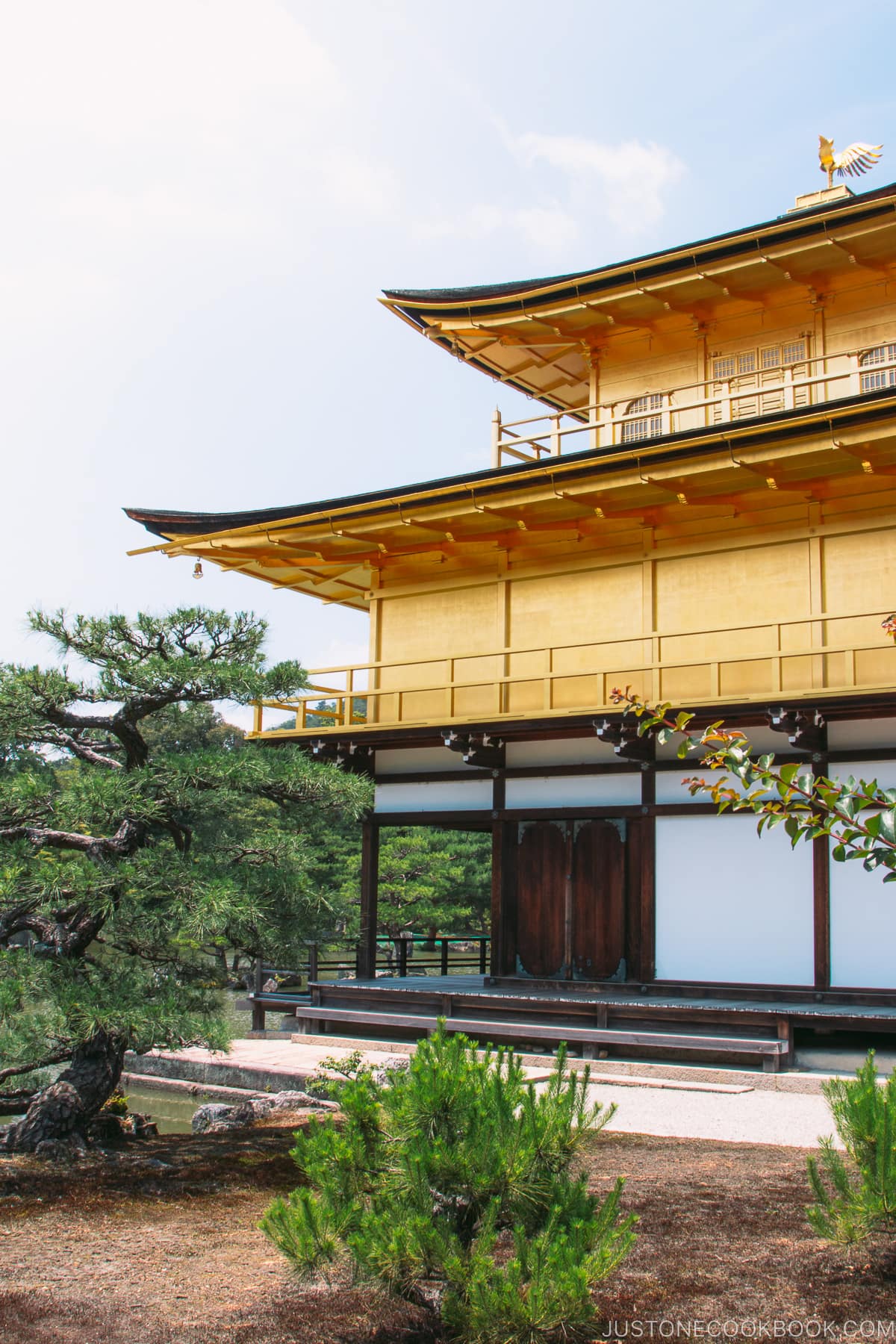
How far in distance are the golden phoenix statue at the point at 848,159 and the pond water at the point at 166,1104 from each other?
Answer: 1498 cm

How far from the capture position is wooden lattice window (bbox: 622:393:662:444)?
16041 mm

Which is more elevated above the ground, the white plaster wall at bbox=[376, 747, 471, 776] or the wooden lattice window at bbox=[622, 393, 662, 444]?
the wooden lattice window at bbox=[622, 393, 662, 444]

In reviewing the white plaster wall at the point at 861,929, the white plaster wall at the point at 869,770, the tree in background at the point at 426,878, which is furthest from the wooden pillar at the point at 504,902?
the tree in background at the point at 426,878

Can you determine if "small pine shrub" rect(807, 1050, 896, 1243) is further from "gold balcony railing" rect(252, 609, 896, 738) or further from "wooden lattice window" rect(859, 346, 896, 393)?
"wooden lattice window" rect(859, 346, 896, 393)

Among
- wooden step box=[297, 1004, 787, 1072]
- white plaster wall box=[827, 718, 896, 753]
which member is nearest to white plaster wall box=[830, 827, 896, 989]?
white plaster wall box=[827, 718, 896, 753]

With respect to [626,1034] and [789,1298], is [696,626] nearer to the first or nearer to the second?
[626,1034]

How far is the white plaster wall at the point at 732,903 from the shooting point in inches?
497

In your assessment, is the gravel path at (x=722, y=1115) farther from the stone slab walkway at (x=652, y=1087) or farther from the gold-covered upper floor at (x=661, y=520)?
the gold-covered upper floor at (x=661, y=520)

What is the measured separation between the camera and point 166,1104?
12141 mm

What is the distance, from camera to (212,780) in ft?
25.0

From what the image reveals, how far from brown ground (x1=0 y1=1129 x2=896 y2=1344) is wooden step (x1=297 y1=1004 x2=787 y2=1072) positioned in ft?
12.1

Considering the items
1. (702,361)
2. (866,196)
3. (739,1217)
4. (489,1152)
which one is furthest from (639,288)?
(489,1152)

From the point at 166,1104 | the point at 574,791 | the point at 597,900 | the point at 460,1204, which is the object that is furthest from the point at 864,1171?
the point at 574,791

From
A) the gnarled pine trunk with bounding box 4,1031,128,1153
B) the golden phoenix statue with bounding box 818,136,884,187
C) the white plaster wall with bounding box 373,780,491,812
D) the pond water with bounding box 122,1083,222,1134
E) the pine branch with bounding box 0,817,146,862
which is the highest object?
the golden phoenix statue with bounding box 818,136,884,187
